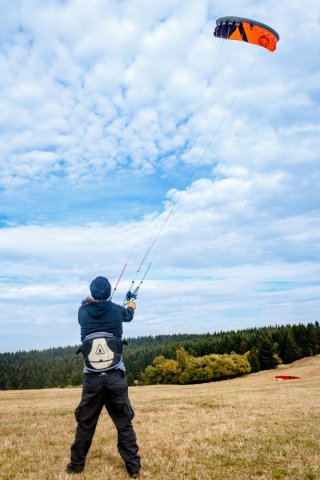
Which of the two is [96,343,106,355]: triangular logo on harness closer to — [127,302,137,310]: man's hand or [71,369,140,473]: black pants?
[71,369,140,473]: black pants

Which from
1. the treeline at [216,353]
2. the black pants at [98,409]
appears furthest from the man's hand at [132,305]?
the treeline at [216,353]

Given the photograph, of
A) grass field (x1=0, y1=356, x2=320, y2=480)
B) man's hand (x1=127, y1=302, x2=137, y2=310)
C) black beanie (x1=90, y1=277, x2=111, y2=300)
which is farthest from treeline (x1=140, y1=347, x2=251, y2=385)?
black beanie (x1=90, y1=277, x2=111, y2=300)

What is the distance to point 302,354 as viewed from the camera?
103188 millimetres

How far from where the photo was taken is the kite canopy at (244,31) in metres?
15.3

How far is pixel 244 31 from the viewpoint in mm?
15297

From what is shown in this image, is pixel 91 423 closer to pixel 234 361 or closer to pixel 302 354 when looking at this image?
pixel 234 361

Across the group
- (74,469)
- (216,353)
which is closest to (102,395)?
(74,469)

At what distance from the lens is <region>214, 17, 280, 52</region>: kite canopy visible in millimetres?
15312

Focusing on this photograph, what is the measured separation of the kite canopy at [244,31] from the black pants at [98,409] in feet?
42.6

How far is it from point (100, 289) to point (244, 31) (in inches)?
472

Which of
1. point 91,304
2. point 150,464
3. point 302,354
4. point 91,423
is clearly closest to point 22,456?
point 91,423

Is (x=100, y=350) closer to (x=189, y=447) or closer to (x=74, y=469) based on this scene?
(x=74, y=469)

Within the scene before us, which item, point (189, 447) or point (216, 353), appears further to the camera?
point (216, 353)

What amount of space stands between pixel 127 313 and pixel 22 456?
354 centimetres
